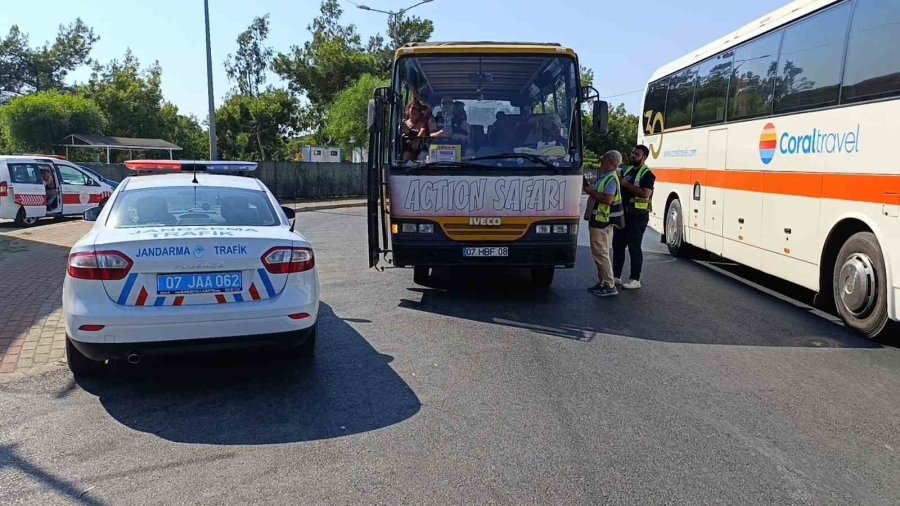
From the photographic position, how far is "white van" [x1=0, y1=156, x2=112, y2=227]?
17094 millimetres

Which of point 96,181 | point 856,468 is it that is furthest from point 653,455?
point 96,181

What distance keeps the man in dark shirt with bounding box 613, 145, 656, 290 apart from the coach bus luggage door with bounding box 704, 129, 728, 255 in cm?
179

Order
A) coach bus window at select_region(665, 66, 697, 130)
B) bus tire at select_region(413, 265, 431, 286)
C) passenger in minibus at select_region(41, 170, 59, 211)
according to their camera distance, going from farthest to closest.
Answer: passenger in minibus at select_region(41, 170, 59, 211)
coach bus window at select_region(665, 66, 697, 130)
bus tire at select_region(413, 265, 431, 286)

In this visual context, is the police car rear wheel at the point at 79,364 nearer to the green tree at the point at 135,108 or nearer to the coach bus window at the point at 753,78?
the coach bus window at the point at 753,78

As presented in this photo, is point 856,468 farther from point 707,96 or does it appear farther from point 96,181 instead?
point 96,181

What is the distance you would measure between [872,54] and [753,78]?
2.83 metres

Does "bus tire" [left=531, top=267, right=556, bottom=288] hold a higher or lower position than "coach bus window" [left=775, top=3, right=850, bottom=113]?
lower

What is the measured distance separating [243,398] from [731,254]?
7.60 meters

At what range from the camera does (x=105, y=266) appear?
16.0 ft

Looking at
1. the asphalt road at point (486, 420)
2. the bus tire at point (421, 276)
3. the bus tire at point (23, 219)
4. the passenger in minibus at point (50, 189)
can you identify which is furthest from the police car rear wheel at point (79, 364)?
the passenger in minibus at point (50, 189)

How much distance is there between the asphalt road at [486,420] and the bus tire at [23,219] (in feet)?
44.3

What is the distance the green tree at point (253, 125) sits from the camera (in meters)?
51.9

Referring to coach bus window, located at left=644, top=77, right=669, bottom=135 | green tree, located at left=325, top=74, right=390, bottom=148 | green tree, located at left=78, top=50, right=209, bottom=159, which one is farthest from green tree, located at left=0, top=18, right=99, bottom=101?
coach bus window, located at left=644, top=77, right=669, bottom=135

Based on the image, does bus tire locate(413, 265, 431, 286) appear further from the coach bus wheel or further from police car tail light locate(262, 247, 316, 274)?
the coach bus wheel
